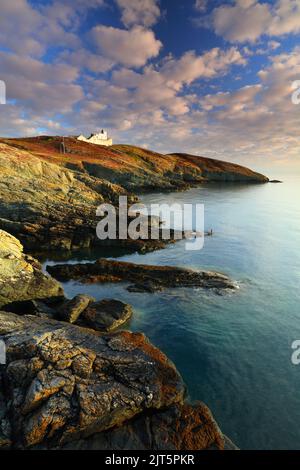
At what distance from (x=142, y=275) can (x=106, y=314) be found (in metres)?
8.24

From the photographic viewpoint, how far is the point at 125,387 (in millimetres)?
11914

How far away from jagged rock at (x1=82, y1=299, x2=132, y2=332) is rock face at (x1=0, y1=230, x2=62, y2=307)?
3.83 m

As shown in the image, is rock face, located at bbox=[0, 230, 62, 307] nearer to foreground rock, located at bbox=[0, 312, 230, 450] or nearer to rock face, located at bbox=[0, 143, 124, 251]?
foreground rock, located at bbox=[0, 312, 230, 450]

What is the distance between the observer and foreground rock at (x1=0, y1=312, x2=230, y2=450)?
10266 mm

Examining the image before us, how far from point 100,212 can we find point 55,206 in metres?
7.11

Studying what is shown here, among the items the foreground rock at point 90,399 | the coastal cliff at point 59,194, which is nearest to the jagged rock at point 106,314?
the foreground rock at point 90,399

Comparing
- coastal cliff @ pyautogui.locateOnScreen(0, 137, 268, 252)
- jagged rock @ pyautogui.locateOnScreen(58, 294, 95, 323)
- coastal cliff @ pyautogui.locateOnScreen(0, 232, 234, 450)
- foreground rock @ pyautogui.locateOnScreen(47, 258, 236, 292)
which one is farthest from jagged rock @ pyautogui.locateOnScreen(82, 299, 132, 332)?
coastal cliff @ pyautogui.locateOnScreen(0, 137, 268, 252)

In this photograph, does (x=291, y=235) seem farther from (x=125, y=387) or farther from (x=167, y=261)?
(x=125, y=387)

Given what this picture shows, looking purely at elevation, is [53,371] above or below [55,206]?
below

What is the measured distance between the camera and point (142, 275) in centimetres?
2861

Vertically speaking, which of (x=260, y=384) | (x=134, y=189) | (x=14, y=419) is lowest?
(x=260, y=384)

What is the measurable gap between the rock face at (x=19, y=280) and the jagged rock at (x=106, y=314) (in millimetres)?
3832

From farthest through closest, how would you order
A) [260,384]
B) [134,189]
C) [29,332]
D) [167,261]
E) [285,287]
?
1. [134,189]
2. [167,261]
3. [285,287]
4. [260,384]
5. [29,332]
